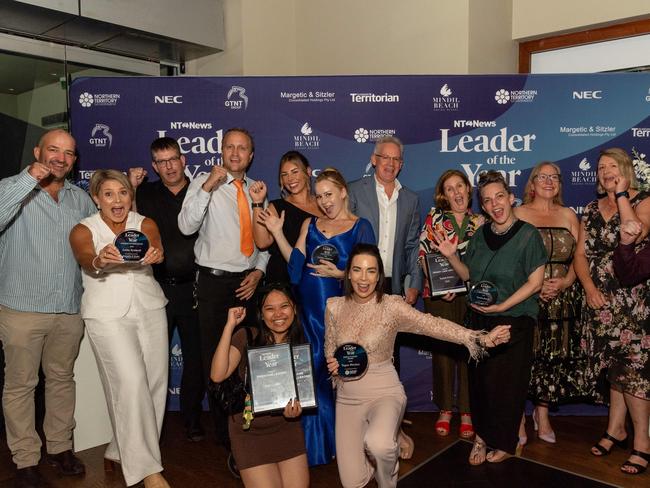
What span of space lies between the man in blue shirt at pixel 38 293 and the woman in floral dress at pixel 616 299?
3.07m

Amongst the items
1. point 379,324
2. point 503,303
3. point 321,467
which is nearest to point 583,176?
point 503,303

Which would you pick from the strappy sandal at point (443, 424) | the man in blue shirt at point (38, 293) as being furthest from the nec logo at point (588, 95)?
the man in blue shirt at point (38, 293)

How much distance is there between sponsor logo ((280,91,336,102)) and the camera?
432 centimetres

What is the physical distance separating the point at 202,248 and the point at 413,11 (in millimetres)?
3690

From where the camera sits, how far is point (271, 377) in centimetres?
276

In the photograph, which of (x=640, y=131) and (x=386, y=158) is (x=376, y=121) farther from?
(x=640, y=131)

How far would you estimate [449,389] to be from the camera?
157 inches

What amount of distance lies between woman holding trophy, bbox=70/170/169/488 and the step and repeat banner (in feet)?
4.51

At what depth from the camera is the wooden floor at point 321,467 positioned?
3365 millimetres

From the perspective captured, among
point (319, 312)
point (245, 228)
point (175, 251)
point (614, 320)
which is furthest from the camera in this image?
point (175, 251)

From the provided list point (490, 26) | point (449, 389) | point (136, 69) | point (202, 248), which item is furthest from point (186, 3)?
point (449, 389)

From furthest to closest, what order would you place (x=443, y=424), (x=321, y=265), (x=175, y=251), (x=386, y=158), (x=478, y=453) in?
(x=443, y=424) < (x=386, y=158) < (x=175, y=251) < (x=478, y=453) < (x=321, y=265)

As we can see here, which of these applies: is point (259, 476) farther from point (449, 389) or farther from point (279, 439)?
point (449, 389)

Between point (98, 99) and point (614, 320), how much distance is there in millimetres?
3867
